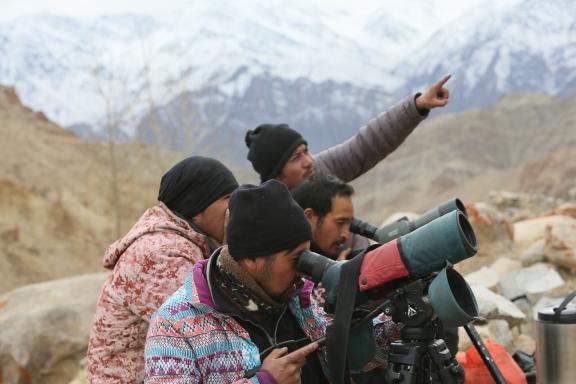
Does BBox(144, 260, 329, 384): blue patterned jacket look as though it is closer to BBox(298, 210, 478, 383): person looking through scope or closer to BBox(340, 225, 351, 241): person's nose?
BBox(298, 210, 478, 383): person looking through scope

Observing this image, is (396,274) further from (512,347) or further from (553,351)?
(512,347)

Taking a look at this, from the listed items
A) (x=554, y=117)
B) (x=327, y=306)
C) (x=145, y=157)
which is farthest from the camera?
(x=554, y=117)

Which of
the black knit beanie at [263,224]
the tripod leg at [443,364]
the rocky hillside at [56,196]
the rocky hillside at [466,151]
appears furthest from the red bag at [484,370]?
the rocky hillside at [466,151]

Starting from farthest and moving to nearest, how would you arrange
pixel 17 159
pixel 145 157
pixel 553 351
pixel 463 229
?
pixel 145 157
pixel 17 159
pixel 553 351
pixel 463 229

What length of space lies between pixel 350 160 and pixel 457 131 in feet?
158

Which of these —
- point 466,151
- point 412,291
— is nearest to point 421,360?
point 412,291

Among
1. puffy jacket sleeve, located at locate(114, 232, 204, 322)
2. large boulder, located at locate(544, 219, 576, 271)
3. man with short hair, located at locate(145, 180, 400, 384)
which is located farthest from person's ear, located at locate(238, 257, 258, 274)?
large boulder, located at locate(544, 219, 576, 271)

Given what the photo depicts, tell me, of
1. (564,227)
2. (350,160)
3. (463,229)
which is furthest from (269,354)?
(564,227)

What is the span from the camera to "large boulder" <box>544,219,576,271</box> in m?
7.66

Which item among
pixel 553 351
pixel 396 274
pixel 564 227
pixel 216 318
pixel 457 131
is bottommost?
pixel 457 131

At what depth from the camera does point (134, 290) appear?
250 centimetres

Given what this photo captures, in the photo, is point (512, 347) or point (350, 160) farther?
point (512, 347)

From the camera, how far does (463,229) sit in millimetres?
1887

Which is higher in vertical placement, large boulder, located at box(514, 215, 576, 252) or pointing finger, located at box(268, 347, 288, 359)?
pointing finger, located at box(268, 347, 288, 359)
